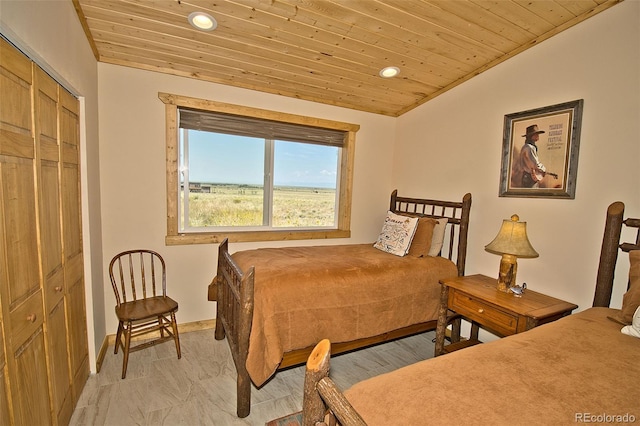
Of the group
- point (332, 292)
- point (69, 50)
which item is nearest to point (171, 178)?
point (69, 50)

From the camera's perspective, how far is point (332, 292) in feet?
6.98

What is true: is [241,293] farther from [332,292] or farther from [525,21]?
[525,21]

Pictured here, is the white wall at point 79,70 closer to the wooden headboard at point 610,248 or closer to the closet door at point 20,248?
the closet door at point 20,248

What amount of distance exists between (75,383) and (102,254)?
1.03m

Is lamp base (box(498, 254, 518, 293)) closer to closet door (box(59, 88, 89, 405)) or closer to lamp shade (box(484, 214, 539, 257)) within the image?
lamp shade (box(484, 214, 539, 257))

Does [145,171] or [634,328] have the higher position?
[145,171]

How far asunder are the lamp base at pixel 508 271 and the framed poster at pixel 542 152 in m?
0.57

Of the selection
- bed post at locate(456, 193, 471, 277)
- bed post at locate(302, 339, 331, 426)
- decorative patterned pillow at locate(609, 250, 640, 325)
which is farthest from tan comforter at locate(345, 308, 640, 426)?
bed post at locate(456, 193, 471, 277)

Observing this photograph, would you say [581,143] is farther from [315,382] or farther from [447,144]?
[315,382]

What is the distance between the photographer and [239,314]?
1852 mm

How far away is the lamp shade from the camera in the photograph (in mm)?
2102

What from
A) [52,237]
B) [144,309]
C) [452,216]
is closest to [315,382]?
[52,237]

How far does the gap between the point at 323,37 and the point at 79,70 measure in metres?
1.66

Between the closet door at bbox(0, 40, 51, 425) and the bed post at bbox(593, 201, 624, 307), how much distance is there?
304 cm
